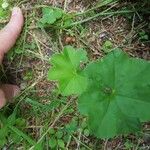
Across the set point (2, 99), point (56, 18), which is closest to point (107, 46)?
point (56, 18)

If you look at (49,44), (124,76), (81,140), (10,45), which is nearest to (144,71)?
(124,76)

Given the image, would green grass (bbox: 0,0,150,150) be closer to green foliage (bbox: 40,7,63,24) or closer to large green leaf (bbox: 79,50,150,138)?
green foliage (bbox: 40,7,63,24)

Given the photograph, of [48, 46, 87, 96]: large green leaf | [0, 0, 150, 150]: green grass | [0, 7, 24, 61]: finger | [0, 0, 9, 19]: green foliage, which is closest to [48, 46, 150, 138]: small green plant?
[48, 46, 87, 96]: large green leaf

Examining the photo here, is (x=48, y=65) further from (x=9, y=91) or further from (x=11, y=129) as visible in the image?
(x=11, y=129)

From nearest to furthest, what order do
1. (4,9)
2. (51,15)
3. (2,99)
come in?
(2,99), (51,15), (4,9)

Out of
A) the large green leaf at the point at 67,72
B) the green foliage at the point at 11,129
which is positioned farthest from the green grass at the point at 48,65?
the large green leaf at the point at 67,72

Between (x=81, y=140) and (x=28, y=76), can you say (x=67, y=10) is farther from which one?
(x=81, y=140)
